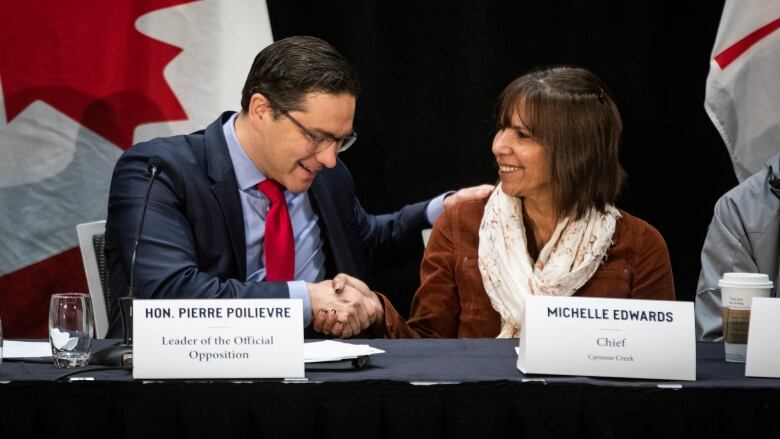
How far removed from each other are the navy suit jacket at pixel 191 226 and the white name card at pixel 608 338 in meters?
0.90

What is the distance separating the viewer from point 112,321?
2.78m

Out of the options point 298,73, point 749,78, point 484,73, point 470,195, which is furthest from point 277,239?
point 749,78

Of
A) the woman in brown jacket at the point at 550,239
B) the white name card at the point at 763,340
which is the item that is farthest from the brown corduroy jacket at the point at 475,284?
the white name card at the point at 763,340

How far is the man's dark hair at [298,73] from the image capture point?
9.18ft

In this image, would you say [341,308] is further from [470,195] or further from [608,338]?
[608,338]

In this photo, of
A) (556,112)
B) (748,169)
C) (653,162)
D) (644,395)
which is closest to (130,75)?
(556,112)

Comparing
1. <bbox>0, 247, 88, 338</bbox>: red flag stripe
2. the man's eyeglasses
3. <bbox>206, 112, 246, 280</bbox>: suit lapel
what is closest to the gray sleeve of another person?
the man's eyeglasses

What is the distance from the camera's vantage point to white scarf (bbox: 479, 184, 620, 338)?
2736 millimetres

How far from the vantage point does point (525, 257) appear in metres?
2.83

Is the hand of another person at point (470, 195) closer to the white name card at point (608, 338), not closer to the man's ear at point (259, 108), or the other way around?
the man's ear at point (259, 108)

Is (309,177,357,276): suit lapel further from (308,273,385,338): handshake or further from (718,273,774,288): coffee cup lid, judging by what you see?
(718,273,774,288): coffee cup lid

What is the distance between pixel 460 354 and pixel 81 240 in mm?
1359

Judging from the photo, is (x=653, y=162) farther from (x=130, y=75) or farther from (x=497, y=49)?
(x=130, y=75)

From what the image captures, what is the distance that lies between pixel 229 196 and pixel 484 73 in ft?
3.88
